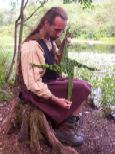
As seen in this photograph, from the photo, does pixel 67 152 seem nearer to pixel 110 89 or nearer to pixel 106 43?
pixel 110 89

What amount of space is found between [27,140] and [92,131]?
91 cm

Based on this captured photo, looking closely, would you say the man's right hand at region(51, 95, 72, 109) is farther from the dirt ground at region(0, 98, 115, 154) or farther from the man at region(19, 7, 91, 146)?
the dirt ground at region(0, 98, 115, 154)

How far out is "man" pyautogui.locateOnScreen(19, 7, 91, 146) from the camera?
386 cm

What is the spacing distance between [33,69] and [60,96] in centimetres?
42

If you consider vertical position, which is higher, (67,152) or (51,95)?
(51,95)

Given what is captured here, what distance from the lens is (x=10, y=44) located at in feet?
43.4

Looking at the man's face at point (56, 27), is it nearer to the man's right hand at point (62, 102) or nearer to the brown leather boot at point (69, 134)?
the man's right hand at point (62, 102)

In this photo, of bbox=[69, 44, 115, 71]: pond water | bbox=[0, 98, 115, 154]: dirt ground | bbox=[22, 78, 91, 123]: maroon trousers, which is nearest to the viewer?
bbox=[22, 78, 91, 123]: maroon trousers

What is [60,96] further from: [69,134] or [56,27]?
[56,27]

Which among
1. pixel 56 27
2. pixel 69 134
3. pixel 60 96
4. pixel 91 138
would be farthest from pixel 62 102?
pixel 91 138

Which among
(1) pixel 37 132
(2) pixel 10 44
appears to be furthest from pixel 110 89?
(2) pixel 10 44

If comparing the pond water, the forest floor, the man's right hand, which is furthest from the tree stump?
the pond water

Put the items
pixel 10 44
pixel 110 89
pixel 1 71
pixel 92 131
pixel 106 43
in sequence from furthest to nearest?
pixel 106 43
pixel 10 44
pixel 1 71
pixel 110 89
pixel 92 131

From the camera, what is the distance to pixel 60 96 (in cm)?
409
